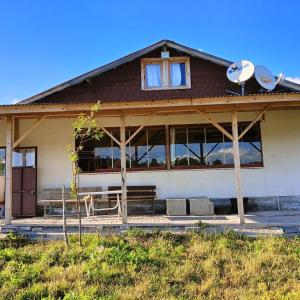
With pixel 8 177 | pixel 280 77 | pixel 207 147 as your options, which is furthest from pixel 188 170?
pixel 8 177

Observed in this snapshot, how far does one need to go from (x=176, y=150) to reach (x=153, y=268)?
5569 millimetres

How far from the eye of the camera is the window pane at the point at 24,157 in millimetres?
11664

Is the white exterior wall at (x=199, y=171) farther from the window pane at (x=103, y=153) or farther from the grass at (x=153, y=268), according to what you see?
the grass at (x=153, y=268)

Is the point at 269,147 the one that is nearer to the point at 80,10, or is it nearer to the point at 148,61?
the point at 148,61

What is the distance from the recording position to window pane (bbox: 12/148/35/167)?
1166 cm

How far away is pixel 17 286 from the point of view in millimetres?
5859

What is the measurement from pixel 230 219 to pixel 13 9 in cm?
741

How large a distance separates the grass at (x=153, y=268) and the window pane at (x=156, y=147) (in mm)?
3745

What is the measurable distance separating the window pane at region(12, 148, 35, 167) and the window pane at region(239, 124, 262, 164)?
241 inches

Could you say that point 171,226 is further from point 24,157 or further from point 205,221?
point 24,157

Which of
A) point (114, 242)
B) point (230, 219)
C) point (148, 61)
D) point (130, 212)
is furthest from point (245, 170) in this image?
point (114, 242)

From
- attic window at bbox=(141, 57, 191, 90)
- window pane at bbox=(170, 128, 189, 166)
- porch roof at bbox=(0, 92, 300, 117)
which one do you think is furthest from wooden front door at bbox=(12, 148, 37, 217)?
attic window at bbox=(141, 57, 191, 90)

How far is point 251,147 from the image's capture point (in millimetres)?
11500

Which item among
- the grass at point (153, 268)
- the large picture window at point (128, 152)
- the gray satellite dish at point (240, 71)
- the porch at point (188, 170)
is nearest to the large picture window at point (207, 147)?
the porch at point (188, 170)
